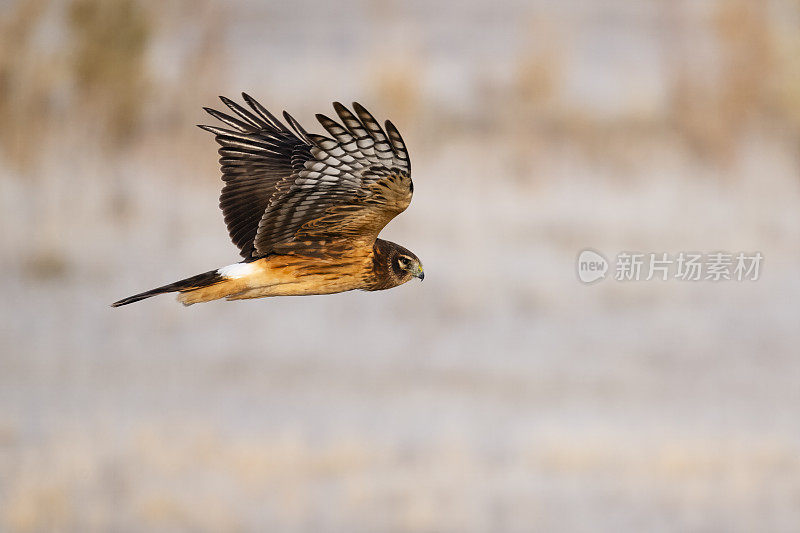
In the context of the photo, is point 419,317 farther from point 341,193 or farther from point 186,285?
point 186,285

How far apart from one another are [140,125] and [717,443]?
9.64 m

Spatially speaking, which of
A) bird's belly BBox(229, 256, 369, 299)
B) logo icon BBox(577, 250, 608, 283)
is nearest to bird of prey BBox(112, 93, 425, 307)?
bird's belly BBox(229, 256, 369, 299)

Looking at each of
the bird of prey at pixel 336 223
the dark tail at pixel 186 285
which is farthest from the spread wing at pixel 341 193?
the dark tail at pixel 186 285

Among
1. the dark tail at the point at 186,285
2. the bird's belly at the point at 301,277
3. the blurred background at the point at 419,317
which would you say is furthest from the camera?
the blurred background at the point at 419,317

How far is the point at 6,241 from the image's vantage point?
20344 mm

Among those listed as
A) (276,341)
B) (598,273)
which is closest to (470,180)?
(276,341)

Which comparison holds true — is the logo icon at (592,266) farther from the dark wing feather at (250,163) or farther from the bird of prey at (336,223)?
the dark wing feather at (250,163)

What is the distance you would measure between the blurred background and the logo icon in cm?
1222

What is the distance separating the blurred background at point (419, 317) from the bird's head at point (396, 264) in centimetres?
1226

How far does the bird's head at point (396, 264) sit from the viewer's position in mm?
2828

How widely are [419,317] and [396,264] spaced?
1781 centimetres

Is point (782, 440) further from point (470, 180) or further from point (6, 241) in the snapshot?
point (6, 241)

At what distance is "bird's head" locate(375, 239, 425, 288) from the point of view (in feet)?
9.28

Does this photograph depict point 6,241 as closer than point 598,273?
Result: No
